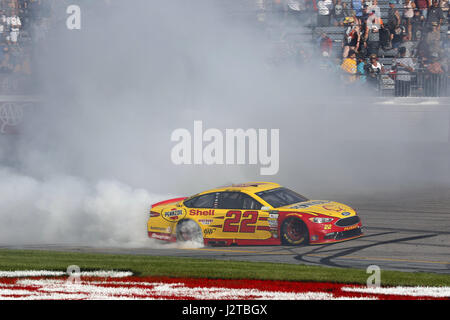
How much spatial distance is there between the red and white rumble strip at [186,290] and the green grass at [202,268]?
1.34ft

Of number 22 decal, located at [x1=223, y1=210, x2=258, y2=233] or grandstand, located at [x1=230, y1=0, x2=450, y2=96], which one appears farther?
grandstand, located at [x1=230, y1=0, x2=450, y2=96]

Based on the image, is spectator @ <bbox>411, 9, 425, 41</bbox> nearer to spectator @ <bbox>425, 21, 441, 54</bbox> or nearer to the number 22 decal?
spectator @ <bbox>425, 21, 441, 54</bbox>

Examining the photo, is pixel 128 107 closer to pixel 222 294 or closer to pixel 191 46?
pixel 191 46

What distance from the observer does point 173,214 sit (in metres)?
13.0

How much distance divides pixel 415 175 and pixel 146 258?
10541 millimetres

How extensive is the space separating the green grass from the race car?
154 centimetres

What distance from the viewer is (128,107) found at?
67.6ft

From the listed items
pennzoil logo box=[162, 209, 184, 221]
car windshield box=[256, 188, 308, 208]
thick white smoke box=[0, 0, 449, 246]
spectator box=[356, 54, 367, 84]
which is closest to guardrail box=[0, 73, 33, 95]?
thick white smoke box=[0, 0, 449, 246]

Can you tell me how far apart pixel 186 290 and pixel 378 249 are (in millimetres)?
4249

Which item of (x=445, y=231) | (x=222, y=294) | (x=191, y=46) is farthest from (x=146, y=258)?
(x=191, y=46)

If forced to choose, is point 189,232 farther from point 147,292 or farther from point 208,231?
point 147,292

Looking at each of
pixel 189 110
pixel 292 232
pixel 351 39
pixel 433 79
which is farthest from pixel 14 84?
pixel 292 232

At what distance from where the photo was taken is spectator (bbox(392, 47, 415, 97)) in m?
22.0

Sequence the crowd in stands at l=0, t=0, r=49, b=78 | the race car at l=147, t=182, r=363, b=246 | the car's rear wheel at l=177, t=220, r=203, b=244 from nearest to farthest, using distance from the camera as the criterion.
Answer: the race car at l=147, t=182, r=363, b=246 → the car's rear wheel at l=177, t=220, r=203, b=244 → the crowd in stands at l=0, t=0, r=49, b=78
